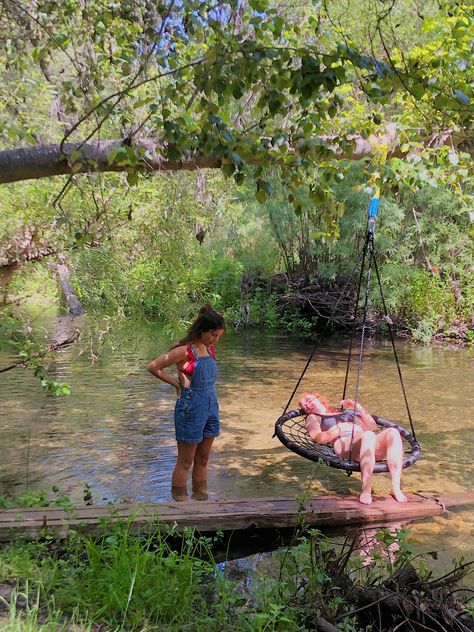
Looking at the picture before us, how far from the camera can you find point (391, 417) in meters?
8.31

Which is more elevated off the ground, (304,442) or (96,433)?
(304,442)

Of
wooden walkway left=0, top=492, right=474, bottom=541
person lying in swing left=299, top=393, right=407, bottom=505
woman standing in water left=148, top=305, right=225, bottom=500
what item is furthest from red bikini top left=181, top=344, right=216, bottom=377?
person lying in swing left=299, top=393, right=407, bottom=505

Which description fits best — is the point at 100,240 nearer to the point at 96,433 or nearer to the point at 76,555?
the point at 96,433

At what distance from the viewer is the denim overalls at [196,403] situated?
4816mm

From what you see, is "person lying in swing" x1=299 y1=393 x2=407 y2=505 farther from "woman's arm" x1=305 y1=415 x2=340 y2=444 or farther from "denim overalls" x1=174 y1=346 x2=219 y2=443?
"denim overalls" x1=174 y1=346 x2=219 y2=443

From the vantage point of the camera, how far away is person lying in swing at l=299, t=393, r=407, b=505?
4.84 m

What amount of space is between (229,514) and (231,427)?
364 centimetres

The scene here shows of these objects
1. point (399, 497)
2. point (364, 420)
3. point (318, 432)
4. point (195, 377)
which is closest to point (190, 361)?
point (195, 377)

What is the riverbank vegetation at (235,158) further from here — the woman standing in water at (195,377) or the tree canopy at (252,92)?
the woman standing in water at (195,377)

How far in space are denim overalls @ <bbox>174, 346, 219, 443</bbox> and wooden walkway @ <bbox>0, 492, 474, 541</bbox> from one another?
0.60 metres

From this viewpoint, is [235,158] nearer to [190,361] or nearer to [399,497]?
[190,361]

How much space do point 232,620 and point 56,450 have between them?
14.2 ft

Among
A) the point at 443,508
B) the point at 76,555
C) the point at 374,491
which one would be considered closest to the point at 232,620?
the point at 76,555

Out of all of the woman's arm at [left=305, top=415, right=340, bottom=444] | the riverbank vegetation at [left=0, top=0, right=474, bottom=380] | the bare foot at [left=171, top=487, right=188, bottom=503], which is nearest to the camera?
the riverbank vegetation at [left=0, top=0, right=474, bottom=380]
